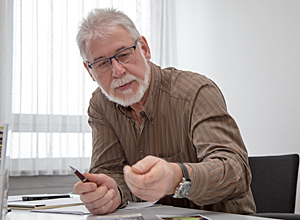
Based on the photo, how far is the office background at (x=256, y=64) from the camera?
2445mm

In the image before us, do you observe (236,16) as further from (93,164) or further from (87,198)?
(87,198)

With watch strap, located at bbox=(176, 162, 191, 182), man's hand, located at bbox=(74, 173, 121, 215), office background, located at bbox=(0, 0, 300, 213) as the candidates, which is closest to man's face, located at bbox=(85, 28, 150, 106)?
man's hand, located at bbox=(74, 173, 121, 215)

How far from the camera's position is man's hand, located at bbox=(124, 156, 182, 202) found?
85 cm

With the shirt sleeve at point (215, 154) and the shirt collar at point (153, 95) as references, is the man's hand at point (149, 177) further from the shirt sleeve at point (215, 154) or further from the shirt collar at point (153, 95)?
the shirt collar at point (153, 95)

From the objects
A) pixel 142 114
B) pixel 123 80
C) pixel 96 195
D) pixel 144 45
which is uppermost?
pixel 144 45

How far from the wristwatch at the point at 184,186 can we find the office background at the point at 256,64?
158cm

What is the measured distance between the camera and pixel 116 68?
5.03ft

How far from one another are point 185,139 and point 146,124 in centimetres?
19

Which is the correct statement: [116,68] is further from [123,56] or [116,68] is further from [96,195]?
[96,195]

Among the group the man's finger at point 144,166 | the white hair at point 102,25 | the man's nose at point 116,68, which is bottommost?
the man's finger at point 144,166

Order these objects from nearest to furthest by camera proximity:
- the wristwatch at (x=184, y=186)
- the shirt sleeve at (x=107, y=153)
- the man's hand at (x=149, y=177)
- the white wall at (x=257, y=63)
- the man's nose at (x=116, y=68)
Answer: the man's hand at (x=149, y=177)
the wristwatch at (x=184, y=186)
the man's nose at (x=116, y=68)
the shirt sleeve at (x=107, y=153)
the white wall at (x=257, y=63)

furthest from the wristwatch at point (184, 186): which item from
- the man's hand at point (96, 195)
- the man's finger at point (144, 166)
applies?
the man's hand at point (96, 195)

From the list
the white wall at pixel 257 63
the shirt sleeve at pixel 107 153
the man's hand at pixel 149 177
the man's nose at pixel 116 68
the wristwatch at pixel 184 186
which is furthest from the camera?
the white wall at pixel 257 63

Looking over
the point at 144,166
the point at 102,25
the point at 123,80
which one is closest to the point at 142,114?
the point at 123,80
